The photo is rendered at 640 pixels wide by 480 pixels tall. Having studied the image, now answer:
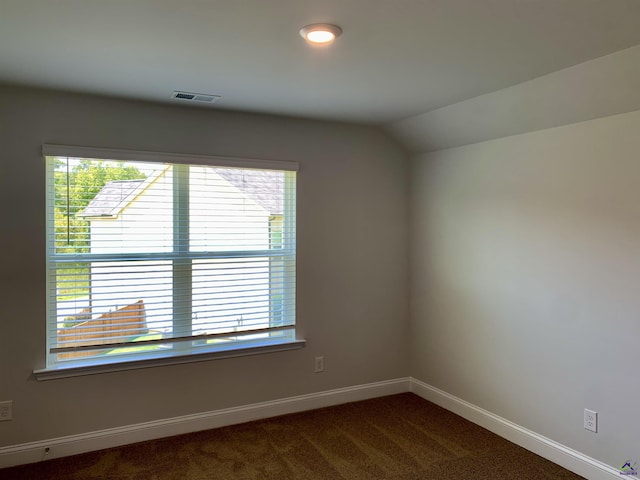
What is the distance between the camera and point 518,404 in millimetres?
3264

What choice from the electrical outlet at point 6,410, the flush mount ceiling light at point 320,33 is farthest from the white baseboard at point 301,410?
the flush mount ceiling light at point 320,33

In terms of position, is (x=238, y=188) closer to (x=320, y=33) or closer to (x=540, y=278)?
(x=320, y=33)

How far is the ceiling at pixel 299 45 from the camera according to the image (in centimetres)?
184

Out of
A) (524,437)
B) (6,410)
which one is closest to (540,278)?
(524,437)

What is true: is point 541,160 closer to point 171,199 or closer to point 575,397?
point 575,397

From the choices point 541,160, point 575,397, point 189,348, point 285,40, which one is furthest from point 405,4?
point 189,348

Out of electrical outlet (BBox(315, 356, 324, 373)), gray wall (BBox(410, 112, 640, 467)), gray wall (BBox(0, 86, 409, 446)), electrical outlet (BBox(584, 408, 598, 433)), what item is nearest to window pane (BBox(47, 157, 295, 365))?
gray wall (BBox(0, 86, 409, 446))

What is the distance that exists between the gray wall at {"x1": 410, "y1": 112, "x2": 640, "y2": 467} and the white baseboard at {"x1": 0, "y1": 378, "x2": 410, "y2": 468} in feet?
1.97

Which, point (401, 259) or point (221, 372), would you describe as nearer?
point (221, 372)

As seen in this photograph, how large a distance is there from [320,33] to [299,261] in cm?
204

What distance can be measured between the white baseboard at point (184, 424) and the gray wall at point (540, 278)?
599mm

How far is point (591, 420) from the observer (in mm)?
2797

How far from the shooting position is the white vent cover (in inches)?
120

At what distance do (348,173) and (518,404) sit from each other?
215 cm
